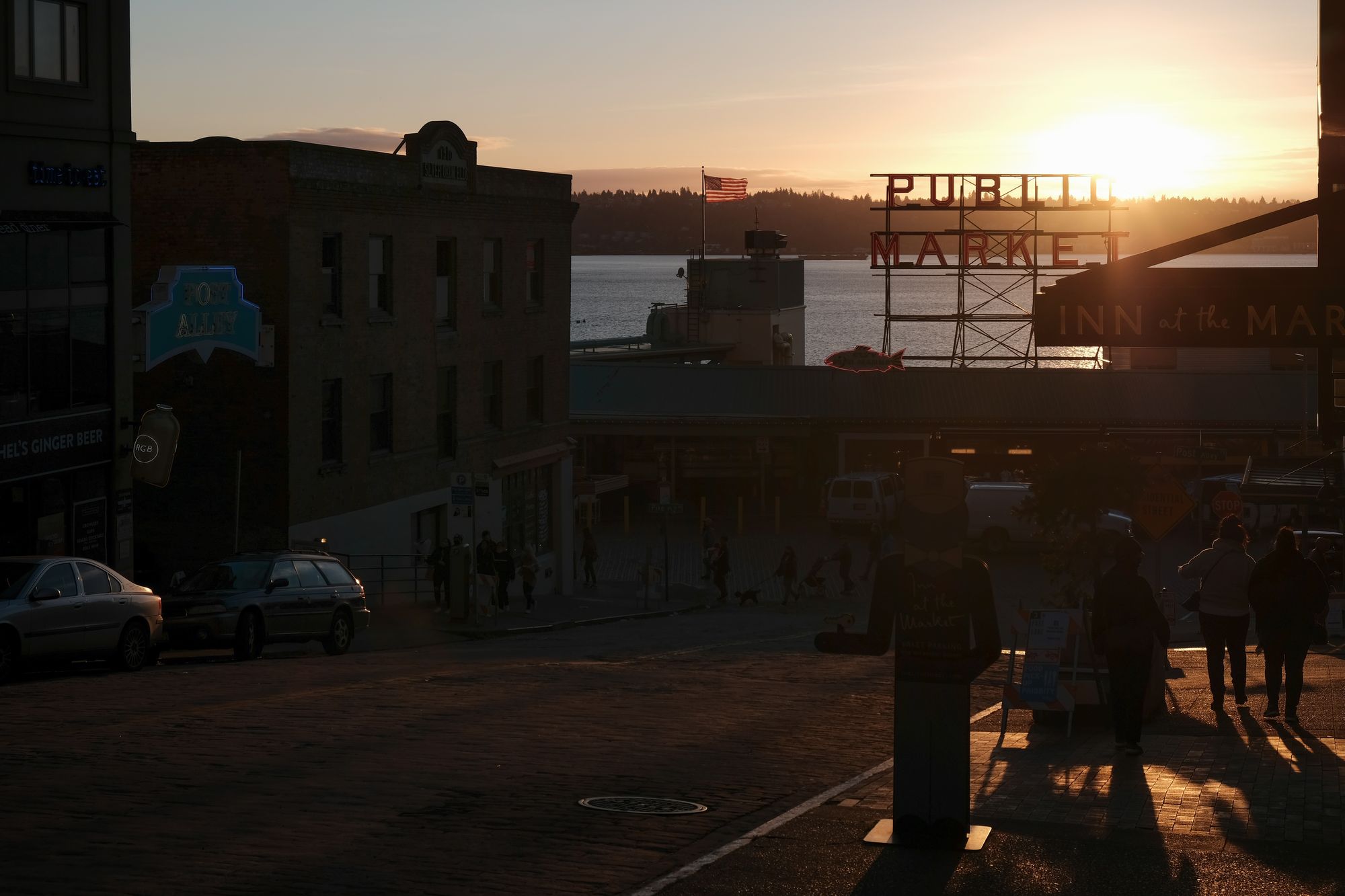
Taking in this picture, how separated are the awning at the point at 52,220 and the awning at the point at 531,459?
13172 mm

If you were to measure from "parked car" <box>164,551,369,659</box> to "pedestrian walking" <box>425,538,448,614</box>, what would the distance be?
7.31 metres

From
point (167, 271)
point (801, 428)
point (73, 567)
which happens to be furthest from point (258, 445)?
point (801, 428)

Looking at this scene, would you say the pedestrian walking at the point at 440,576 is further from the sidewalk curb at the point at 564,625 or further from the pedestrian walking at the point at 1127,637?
the pedestrian walking at the point at 1127,637

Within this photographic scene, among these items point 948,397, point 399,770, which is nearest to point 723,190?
point 948,397

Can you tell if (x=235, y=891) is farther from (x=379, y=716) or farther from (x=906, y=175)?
(x=906, y=175)

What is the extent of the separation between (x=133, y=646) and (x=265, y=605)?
2.71 metres

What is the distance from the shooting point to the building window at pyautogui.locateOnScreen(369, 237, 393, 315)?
32.0 meters

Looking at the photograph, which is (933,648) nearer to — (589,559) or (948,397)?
(589,559)

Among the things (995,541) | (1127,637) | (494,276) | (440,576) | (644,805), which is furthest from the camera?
(995,541)

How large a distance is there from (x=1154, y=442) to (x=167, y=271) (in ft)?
123

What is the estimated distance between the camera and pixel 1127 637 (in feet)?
38.1

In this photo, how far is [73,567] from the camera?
60.3 ft

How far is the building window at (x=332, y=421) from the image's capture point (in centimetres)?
3053

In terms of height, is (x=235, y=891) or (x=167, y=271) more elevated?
(x=167, y=271)
